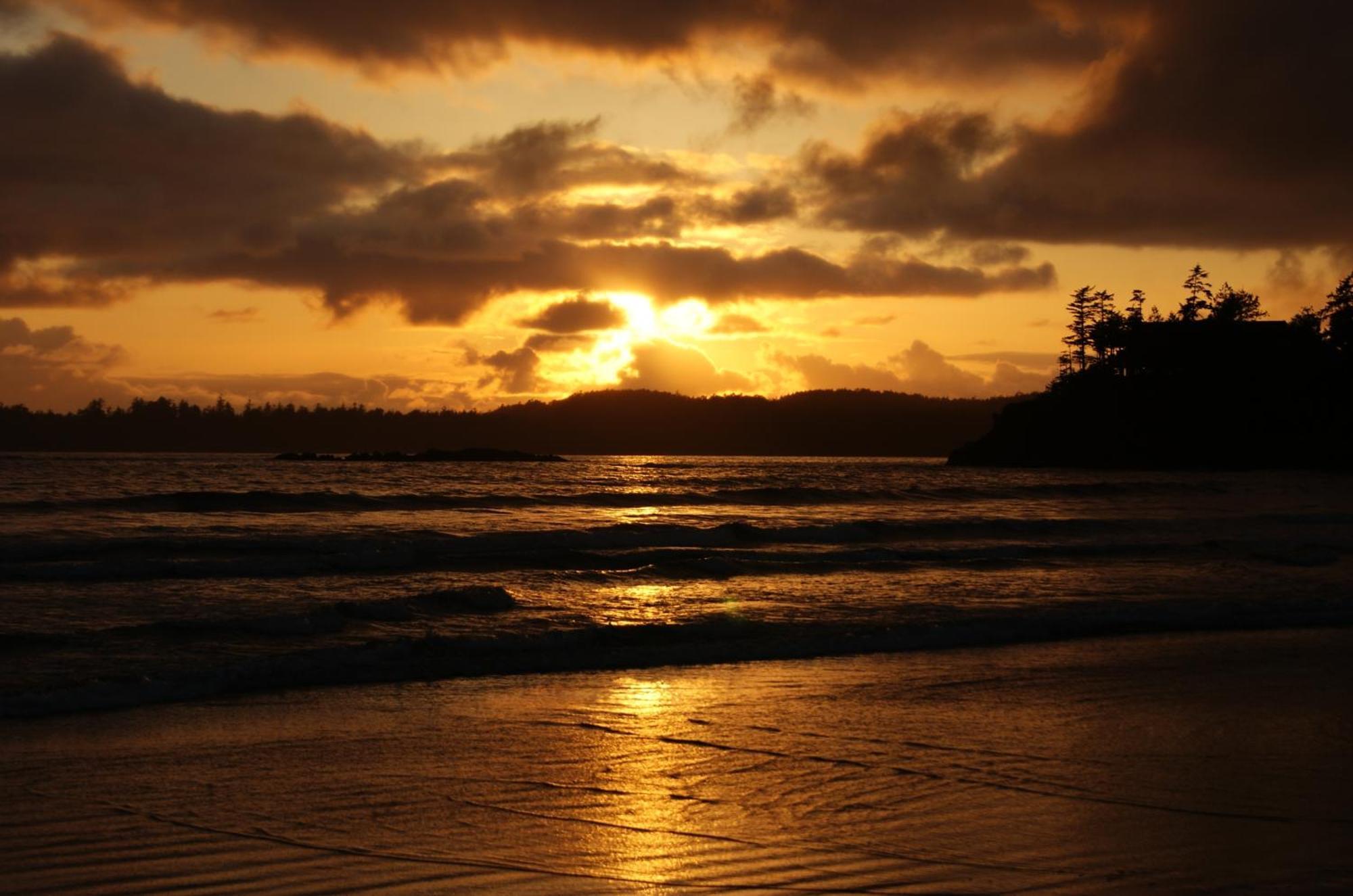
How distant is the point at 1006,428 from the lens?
10962 cm

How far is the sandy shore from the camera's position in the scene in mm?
6473

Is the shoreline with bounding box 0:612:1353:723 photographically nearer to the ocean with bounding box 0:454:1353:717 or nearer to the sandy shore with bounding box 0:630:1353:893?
the ocean with bounding box 0:454:1353:717

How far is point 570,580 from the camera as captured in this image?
21969 millimetres

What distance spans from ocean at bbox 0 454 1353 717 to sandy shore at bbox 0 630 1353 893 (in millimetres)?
1753

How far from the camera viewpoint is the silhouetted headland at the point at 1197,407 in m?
101

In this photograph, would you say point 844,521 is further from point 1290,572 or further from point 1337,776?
point 1337,776

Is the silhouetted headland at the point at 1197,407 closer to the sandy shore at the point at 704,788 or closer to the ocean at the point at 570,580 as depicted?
the ocean at the point at 570,580

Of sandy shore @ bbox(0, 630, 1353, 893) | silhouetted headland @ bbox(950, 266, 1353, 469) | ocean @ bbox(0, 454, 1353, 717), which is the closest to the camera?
sandy shore @ bbox(0, 630, 1353, 893)

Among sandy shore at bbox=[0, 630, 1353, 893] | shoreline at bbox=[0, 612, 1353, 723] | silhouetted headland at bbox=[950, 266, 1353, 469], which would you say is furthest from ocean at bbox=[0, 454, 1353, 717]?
silhouetted headland at bbox=[950, 266, 1353, 469]

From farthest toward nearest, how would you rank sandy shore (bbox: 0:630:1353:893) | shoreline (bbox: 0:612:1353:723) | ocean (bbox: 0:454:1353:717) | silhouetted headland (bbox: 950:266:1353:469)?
silhouetted headland (bbox: 950:266:1353:469) < ocean (bbox: 0:454:1353:717) < shoreline (bbox: 0:612:1353:723) < sandy shore (bbox: 0:630:1353:893)

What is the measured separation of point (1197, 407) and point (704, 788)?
4247 inches

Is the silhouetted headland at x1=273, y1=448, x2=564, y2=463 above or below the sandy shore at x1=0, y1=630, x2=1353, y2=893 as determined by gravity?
above

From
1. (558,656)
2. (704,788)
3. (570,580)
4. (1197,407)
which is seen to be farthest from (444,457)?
(704,788)

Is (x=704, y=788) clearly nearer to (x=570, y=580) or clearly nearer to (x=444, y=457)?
(x=570, y=580)
